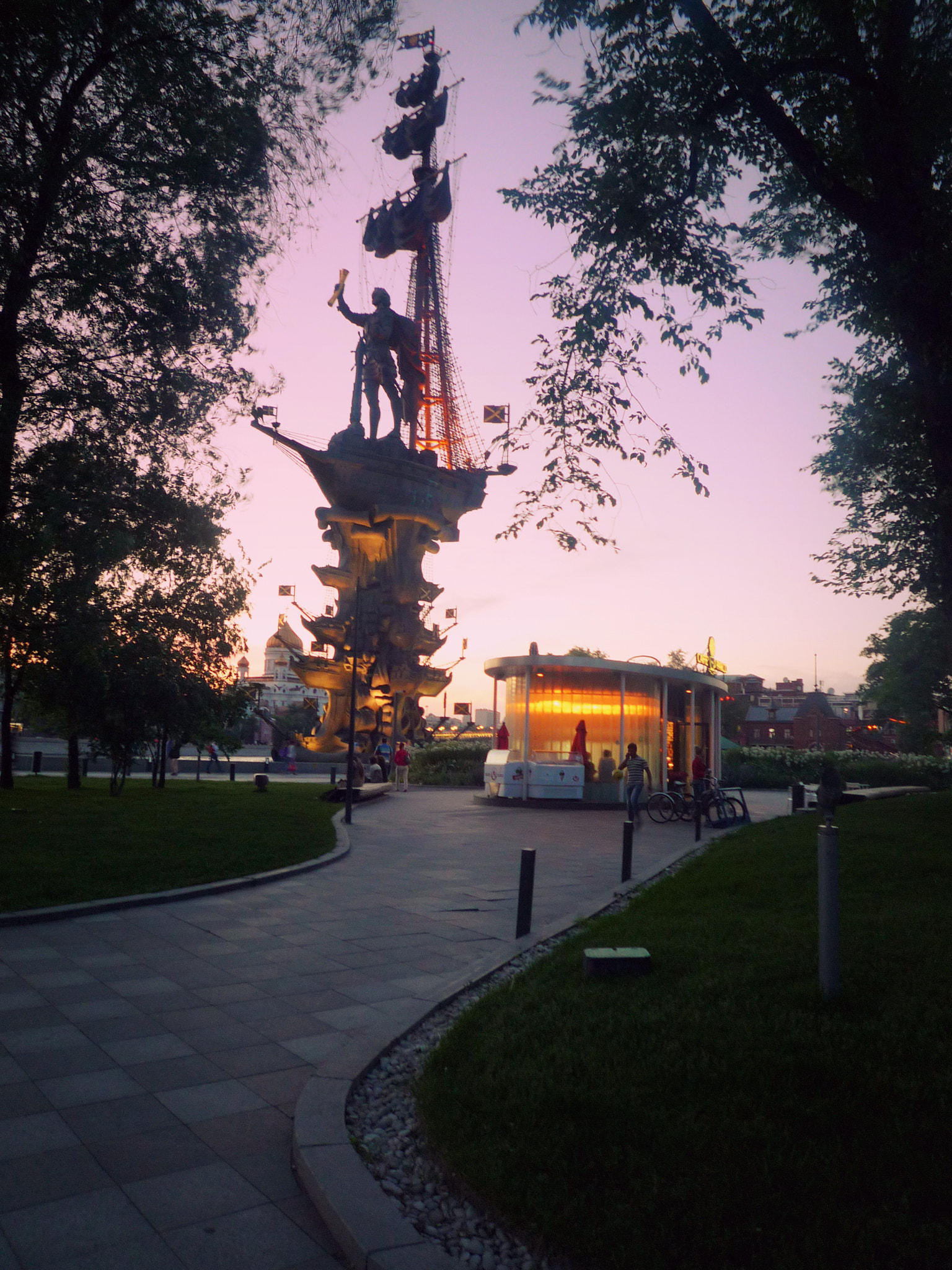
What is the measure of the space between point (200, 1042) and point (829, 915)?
12.7 feet

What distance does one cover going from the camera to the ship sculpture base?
49.7m

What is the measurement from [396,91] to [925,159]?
7.00m

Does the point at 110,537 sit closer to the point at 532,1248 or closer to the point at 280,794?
the point at 532,1248

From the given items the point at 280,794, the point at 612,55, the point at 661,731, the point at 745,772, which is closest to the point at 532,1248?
the point at 612,55

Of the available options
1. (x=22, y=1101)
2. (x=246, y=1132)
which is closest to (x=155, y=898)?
(x=22, y=1101)

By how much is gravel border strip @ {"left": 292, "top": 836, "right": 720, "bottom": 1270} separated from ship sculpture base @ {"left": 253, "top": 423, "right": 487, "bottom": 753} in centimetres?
4465

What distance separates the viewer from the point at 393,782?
1213 inches

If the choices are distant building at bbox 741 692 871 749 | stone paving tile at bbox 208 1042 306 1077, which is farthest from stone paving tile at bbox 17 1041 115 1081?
distant building at bbox 741 692 871 749

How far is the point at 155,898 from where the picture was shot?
9.02 metres

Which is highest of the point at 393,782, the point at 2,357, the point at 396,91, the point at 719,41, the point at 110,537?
the point at 396,91

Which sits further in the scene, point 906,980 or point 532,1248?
point 906,980

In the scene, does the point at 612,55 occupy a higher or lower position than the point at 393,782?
higher

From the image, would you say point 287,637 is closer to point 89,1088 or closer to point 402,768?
point 402,768

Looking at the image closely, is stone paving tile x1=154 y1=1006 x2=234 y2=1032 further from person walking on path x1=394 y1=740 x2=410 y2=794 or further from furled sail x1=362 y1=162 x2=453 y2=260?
furled sail x1=362 y1=162 x2=453 y2=260
